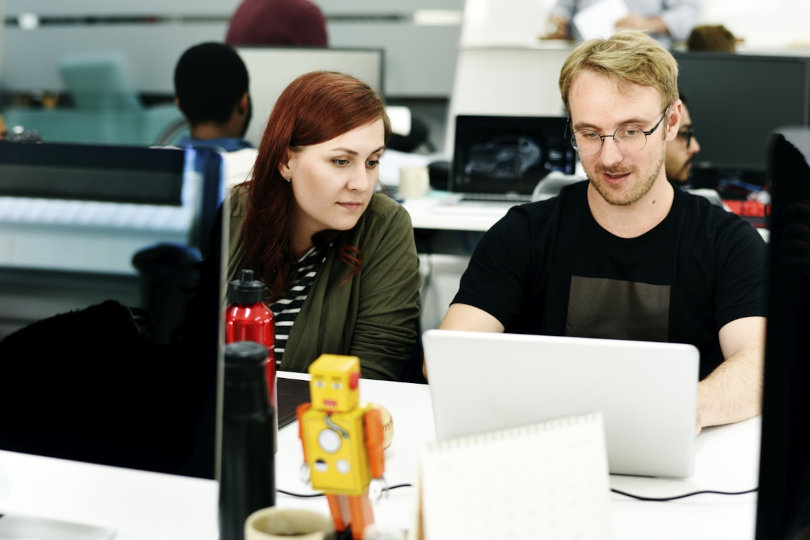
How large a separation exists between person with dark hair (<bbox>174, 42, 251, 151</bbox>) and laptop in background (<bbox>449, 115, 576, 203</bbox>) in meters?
0.69

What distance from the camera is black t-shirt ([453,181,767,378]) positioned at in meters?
1.54

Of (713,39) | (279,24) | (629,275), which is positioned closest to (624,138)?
(629,275)

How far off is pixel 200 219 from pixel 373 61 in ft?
7.58

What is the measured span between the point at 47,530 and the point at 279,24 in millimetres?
2872

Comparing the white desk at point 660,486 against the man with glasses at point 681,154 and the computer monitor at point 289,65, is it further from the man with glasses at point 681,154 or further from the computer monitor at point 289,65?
the computer monitor at point 289,65

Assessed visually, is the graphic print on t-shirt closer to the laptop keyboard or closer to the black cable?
→ the black cable

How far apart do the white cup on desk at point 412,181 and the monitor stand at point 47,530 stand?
201cm

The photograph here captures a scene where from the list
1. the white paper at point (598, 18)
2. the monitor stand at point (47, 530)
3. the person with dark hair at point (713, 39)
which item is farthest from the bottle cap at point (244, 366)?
the white paper at point (598, 18)

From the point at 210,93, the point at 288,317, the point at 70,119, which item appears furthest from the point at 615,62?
the point at 70,119

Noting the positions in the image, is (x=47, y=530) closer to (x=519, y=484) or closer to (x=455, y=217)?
(x=519, y=484)

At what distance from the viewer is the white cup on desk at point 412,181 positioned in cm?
281

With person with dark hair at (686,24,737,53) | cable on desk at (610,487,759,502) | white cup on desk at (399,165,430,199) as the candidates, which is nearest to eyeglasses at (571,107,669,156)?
cable on desk at (610,487,759,502)

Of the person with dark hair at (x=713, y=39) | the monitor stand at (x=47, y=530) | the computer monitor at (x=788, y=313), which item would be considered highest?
the person with dark hair at (x=713, y=39)

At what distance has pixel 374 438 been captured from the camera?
28.0 inches
